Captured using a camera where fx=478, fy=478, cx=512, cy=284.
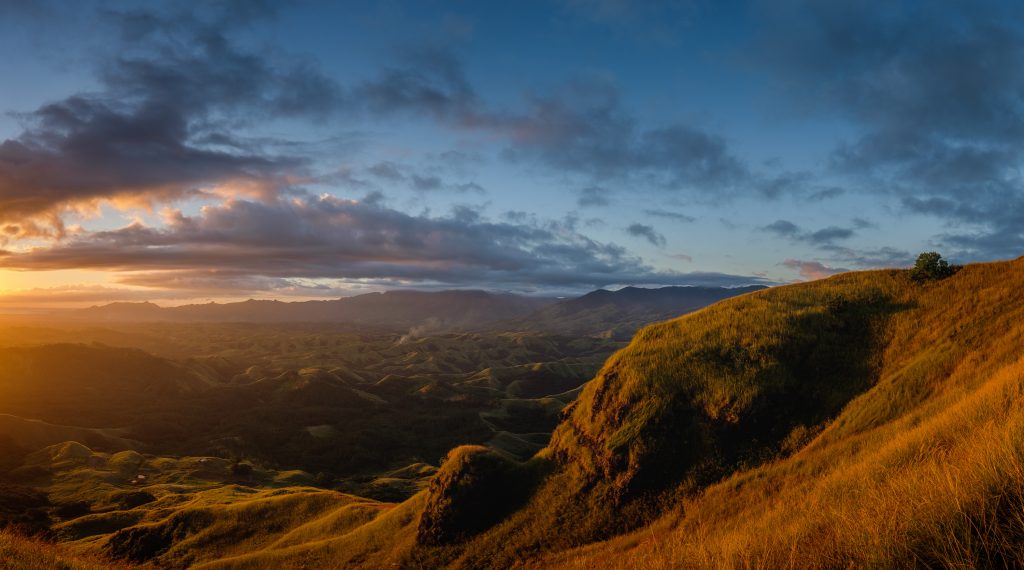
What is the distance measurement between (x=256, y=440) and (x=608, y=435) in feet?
619

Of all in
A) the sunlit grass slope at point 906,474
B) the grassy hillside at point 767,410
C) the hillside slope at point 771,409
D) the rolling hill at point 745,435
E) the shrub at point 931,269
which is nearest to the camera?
the sunlit grass slope at point 906,474

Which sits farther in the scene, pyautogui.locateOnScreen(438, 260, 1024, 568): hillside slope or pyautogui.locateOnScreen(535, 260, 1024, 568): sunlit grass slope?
pyautogui.locateOnScreen(438, 260, 1024, 568): hillside slope

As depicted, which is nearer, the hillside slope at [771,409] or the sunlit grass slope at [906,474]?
the sunlit grass slope at [906,474]

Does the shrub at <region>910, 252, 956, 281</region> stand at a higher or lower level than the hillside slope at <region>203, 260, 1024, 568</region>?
higher

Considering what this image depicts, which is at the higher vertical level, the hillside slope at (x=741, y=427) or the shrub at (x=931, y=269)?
the shrub at (x=931, y=269)

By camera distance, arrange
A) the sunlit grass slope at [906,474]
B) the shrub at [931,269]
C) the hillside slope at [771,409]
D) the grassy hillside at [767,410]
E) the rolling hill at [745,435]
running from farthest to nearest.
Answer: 1. the shrub at [931,269]
2. the grassy hillside at [767,410]
3. the hillside slope at [771,409]
4. the rolling hill at [745,435]
5. the sunlit grass slope at [906,474]

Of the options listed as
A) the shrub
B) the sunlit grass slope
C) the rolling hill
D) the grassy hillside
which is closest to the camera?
the sunlit grass slope

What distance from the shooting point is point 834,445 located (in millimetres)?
18453

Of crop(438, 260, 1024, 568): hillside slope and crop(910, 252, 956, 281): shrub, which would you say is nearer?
crop(438, 260, 1024, 568): hillside slope

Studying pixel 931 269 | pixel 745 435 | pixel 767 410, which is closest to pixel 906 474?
pixel 745 435

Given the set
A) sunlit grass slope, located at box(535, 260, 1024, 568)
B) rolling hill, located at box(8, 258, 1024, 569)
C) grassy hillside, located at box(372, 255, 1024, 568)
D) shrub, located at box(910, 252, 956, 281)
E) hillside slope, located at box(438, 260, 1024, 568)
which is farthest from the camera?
shrub, located at box(910, 252, 956, 281)

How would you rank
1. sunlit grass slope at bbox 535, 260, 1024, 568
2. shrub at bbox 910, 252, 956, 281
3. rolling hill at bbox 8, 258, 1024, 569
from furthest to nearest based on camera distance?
shrub at bbox 910, 252, 956, 281
rolling hill at bbox 8, 258, 1024, 569
sunlit grass slope at bbox 535, 260, 1024, 568

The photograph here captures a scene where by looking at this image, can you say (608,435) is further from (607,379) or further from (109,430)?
(109,430)

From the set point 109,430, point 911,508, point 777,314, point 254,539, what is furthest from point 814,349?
point 109,430
